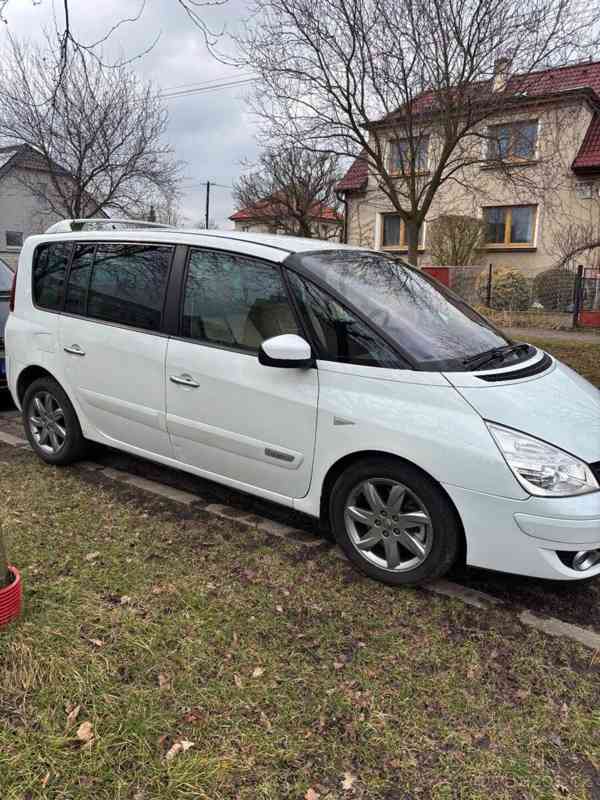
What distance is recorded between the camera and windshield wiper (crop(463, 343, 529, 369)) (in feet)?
10.6

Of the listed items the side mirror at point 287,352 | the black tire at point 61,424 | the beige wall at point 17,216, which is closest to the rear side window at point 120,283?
the black tire at point 61,424

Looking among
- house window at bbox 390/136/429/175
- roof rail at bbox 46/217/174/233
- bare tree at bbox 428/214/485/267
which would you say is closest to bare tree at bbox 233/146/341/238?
bare tree at bbox 428/214/485/267

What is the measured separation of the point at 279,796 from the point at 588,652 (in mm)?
1515

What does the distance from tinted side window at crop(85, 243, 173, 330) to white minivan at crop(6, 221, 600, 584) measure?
0.04ft

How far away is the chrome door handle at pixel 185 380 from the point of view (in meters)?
3.72

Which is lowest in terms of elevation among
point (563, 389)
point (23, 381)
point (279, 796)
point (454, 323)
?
point (279, 796)

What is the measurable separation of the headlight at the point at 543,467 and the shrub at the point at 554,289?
13.7 metres

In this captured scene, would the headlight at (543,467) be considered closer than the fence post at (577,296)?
Yes

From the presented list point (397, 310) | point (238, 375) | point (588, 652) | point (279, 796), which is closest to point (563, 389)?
point (397, 310)

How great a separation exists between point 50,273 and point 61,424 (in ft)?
3.69

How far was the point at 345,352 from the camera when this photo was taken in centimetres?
327

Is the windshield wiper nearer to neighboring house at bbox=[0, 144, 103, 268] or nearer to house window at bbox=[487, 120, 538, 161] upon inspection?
house window at bbox=[487, 120, 538, 161]

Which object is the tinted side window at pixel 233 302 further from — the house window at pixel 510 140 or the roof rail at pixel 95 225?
the house window at pixel 510 140

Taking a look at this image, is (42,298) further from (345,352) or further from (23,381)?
(345,352)
